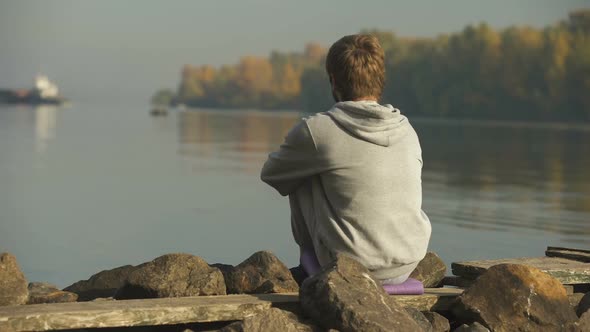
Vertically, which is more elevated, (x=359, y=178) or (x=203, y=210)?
(x=359, y=178)

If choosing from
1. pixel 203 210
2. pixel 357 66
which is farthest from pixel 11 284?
pixel 203 210

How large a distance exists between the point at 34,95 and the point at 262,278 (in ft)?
566

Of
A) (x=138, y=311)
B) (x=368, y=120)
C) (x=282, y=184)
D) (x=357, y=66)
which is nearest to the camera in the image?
(x=138, y=311)

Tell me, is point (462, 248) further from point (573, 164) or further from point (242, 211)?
point (573, 164)

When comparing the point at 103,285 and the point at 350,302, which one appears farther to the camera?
the point at 103,285

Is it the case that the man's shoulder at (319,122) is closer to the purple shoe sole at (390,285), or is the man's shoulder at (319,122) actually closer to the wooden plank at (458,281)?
the purple shoe sole at (390,285)

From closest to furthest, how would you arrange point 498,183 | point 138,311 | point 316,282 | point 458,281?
point 138,311, point 316,282, point 458,281, point 498,183

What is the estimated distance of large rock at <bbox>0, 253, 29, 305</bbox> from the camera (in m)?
4.72

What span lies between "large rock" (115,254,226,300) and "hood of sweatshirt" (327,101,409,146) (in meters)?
0.93

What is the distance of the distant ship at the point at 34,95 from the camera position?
169625 millimetres

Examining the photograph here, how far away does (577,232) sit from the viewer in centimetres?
1284

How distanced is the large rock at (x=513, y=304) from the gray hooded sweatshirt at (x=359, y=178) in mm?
446

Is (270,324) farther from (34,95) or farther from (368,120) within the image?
(34,95)

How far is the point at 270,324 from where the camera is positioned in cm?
427
